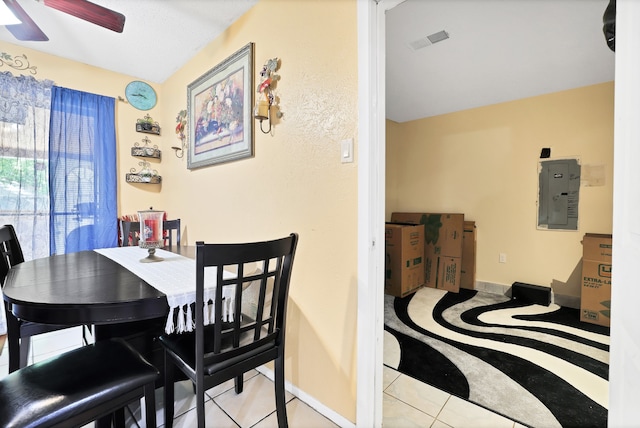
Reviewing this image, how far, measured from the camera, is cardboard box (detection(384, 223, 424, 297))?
338cm

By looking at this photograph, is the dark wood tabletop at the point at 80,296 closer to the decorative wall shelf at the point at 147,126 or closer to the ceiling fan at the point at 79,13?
the ceiling fan at the point at 79,13

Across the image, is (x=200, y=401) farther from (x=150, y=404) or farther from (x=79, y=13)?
(x=79, y=13)

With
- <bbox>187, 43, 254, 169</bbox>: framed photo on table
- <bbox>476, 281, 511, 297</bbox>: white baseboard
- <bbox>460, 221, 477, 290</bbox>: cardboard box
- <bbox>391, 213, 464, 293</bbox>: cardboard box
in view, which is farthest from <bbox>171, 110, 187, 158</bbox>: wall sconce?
<bbox>476, 281, 511, 297</bbox>: white baseboard

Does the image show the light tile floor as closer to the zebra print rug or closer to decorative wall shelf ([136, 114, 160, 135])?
the zebra print rug

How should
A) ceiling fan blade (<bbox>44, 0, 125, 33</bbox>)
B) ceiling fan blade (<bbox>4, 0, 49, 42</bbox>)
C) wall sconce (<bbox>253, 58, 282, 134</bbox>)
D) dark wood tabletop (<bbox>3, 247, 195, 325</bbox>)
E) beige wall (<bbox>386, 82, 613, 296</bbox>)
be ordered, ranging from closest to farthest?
dark wood tabletop (<bbox>3, 247, 195, 325</bbox>) → ceiling fan blade (<bbox>44, 0, 125, 33</bbox>) → ceiling fan blade (<bbox>4, 0, 49, 42</bbox>) → wall sconce (<bbox>253, 58, 282, 134</bbox>) → beige wall (<bbox>386, 82, 613, 296</bbox>)

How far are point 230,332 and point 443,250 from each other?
319 cm

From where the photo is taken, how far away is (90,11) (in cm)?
162

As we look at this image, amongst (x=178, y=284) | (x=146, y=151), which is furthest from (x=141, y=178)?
(x=178, y=284)

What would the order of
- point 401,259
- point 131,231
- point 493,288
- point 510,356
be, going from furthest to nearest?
point 493,288
point 401,259
point 131,231
point 510,356

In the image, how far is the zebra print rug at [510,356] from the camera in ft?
5.19

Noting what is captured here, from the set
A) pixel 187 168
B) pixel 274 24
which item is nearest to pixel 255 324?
pixel 274 24

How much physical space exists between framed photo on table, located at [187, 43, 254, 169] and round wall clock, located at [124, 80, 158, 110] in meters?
0.79

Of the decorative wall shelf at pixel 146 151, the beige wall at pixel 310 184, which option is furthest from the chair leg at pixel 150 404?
the decorative wall shelf at pixel 146 151

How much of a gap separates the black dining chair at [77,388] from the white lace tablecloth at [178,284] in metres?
0.19
